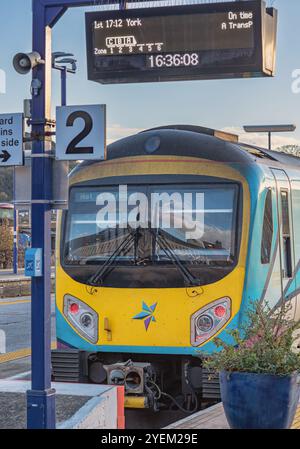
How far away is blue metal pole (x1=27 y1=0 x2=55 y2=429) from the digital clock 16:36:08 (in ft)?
3.46

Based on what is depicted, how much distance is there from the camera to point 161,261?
10516 millimetres

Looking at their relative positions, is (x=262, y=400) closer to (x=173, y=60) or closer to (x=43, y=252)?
(x=43, y=252)

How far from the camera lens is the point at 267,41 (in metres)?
8.30

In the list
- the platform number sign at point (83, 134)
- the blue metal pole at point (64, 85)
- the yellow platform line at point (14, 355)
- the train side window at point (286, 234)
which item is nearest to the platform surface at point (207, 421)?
the platform number sign at point (83, 134)

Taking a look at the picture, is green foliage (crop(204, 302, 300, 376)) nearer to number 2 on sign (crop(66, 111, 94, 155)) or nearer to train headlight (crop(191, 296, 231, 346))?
train headlight (crop(191, 296, 231, 346))

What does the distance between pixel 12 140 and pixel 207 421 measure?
3.41m

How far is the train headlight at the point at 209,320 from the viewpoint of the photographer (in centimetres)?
1017

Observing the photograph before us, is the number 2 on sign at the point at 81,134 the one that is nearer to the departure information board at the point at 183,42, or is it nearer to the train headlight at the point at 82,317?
the departure information board at the point at 183,42

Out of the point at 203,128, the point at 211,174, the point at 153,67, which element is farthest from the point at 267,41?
the point at 203,128

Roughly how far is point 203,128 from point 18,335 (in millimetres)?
8478

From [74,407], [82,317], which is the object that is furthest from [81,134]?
[82,317]

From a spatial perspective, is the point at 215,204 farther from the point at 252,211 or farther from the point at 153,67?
the point at 153,67

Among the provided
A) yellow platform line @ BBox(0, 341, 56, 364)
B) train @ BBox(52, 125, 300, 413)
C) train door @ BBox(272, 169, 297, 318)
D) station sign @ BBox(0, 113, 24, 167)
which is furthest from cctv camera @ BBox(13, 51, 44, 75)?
yellow platform line @ BBox(0, 341, 56, 364)

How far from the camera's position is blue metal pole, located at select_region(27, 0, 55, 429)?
767 cm
